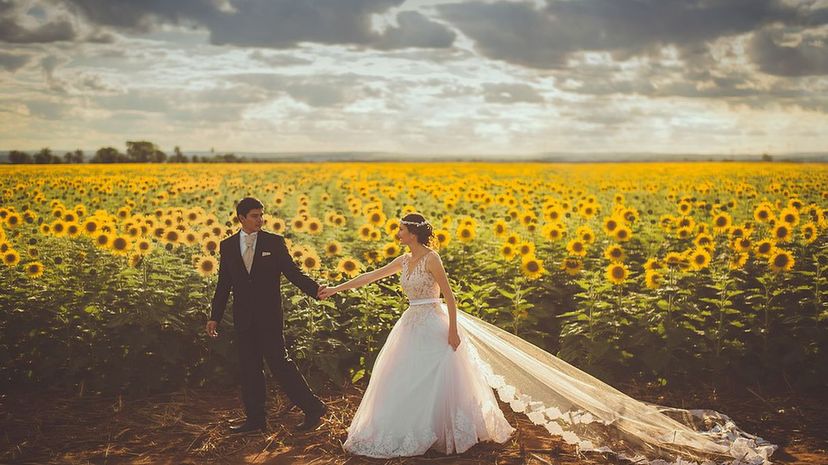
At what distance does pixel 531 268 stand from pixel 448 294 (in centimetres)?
328

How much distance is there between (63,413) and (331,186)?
21.3 m

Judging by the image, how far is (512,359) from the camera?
6.16 metres

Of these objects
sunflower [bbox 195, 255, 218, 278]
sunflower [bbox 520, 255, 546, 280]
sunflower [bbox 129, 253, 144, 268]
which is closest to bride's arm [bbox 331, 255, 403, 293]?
sunflower [bbox 195, 255, 218, 278]

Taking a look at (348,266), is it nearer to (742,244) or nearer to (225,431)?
(225,431)

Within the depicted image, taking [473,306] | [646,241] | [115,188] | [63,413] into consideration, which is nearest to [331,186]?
[115,188]

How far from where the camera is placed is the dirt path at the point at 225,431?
5676 millimetres

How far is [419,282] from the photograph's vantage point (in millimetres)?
5812

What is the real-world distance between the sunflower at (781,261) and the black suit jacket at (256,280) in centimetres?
508

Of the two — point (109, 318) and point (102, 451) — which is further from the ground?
point (109, 318)

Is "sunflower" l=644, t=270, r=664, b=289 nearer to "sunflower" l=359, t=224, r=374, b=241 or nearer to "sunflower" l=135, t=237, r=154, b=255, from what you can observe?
"sunflower" l=359, t=224, r=374, b=241

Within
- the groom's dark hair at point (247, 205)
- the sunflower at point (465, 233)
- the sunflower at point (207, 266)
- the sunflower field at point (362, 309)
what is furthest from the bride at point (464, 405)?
the sunflower at point (465, 233)

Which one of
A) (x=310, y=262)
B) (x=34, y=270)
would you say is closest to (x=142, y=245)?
(x=34, y=270)

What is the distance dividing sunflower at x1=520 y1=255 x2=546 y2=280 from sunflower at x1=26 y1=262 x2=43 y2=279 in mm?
5025

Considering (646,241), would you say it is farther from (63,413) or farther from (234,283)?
(63,413)
